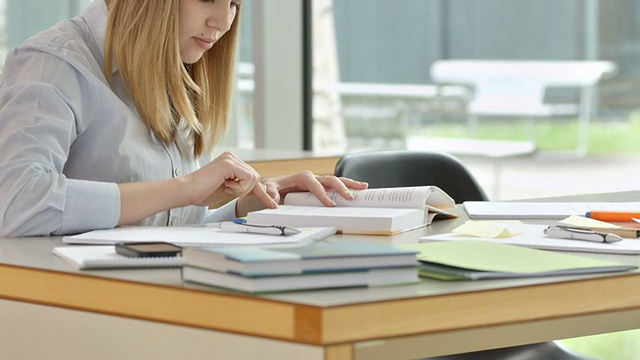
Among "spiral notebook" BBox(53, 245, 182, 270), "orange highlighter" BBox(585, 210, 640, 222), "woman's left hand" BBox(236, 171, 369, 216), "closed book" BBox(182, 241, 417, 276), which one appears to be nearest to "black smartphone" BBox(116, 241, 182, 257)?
"spiral notebook" BBox(53, 245, 182, 270)

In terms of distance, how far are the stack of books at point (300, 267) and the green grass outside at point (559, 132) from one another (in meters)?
2.80

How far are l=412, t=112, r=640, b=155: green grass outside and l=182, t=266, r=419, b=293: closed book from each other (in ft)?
Answer: 9.18

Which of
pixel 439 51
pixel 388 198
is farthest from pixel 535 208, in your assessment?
pixel 439 51

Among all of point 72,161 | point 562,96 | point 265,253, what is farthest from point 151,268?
point 562,96

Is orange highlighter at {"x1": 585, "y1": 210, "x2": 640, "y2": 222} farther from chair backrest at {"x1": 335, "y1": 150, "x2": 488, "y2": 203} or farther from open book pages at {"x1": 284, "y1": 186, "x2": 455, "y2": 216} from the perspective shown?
chair backrest at {"x1": 335, "y1": 150, "x2": 488, "y2": 203}

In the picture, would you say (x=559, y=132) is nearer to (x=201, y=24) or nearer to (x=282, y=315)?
(x=201, y=24)

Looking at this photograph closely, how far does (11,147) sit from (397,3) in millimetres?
2739

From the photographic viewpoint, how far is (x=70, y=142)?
1632mm

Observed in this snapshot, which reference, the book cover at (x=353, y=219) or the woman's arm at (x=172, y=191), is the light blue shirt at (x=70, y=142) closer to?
the woman's arm at (x=172, y=191)

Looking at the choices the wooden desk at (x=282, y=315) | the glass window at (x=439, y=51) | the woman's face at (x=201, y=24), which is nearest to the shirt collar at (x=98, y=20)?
the woman's face at (x=201, y=24)

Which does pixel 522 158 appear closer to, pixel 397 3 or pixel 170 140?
pixel 397 3

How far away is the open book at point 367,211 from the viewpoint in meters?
1.54

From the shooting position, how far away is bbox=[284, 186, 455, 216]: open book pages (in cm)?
169

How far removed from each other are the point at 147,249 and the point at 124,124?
1.79ft
